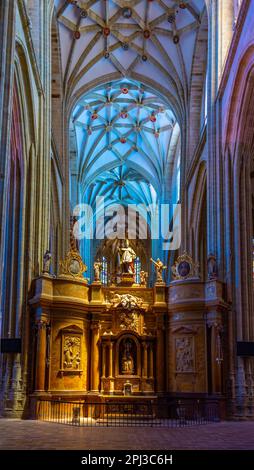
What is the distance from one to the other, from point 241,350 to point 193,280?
290 centimetres

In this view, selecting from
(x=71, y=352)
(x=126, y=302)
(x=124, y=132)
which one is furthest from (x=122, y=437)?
(x=124, y=132)

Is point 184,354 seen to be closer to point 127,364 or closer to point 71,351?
point 127,364

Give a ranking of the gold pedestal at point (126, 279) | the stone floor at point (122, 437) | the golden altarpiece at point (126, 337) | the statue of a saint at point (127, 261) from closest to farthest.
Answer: the stone floor at point (122, 437), the golden altarpiece at point (126, 337), the gold pedestal at point (126, 279), the statue of a saint at point (127, 261)

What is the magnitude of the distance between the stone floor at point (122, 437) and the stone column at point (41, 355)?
3.23 m

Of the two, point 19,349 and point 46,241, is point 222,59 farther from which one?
point 19,349

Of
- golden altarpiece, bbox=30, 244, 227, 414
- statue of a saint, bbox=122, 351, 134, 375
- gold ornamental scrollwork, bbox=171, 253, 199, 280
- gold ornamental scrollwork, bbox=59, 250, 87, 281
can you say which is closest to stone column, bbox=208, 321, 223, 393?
golden altarpiece, bbox=30, 244, 227, 414

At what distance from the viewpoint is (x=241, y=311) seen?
21.6 m

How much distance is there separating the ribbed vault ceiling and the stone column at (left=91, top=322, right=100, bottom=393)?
16.4 m

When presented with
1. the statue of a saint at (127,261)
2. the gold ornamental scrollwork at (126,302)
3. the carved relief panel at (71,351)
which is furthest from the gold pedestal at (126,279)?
the carved relief panel at (71,351)

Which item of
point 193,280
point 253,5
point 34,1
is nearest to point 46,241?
point 193,280

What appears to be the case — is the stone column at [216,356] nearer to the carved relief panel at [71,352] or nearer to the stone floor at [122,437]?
the stone floor at [122,437]

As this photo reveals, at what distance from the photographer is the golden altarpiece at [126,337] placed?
21344mm

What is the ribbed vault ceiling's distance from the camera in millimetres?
33500

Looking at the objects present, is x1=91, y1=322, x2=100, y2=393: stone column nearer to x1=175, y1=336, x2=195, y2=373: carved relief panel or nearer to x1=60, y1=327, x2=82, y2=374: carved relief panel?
x1=60, y1=327, x2=82, y2=374: carved relief panel
